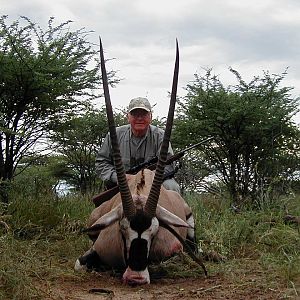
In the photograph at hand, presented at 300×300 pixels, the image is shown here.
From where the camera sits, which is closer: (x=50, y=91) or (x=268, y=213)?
(x=268, y=213)

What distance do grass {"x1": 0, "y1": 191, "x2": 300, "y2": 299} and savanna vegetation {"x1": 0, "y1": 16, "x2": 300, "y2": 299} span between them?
1cm

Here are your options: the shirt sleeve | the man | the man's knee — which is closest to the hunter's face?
the man

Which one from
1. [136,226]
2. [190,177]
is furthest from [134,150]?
[190,177]

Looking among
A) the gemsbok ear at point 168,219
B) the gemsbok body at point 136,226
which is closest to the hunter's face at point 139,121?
the gemsbok body at point 136,226

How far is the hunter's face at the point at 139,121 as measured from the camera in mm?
6223

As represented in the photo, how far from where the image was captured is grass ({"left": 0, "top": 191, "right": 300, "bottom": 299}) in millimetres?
3832

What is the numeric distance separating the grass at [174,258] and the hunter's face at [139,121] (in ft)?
3.85

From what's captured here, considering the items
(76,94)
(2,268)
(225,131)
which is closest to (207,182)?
(225,131)

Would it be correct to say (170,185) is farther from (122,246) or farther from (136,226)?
(136,226)

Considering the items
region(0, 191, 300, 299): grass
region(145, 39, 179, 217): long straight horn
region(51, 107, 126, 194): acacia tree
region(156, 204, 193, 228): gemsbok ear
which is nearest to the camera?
region(0, 191, 300, 299): grass

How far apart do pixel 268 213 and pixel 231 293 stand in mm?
2821

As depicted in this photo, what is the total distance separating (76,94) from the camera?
27.5 ft

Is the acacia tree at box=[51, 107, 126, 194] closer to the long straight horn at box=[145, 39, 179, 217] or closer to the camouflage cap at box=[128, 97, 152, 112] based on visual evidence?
the camouflage cap at box=[128, 97, 152, 112]

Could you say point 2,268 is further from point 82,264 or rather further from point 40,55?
point 40,55
